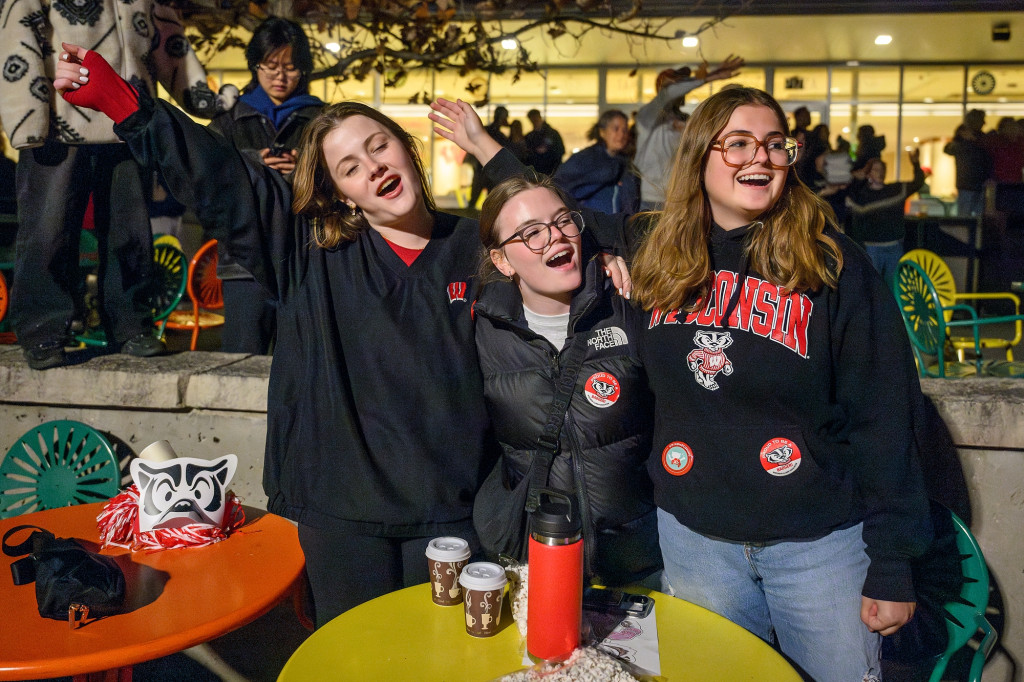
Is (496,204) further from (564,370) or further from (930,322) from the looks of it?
(930,322)

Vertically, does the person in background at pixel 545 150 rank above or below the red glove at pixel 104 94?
above

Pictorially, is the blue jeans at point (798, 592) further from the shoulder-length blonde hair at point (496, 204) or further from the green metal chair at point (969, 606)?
the shoulder-length blonde hair at point (496, 204)

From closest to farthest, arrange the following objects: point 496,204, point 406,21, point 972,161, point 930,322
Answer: point 496,204
point 930,322
point 406,21
point 972,161

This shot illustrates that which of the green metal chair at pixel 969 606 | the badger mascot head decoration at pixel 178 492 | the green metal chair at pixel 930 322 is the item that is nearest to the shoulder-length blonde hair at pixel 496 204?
the badger mascot head decoration at pixel 178 492

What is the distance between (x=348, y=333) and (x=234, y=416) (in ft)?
3.98

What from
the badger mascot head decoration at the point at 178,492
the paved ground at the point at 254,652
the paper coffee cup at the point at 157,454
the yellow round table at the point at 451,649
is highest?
the paper coffee cup at the point at 157,454

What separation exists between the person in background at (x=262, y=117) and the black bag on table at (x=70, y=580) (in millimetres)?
2023

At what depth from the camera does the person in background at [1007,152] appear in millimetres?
10305

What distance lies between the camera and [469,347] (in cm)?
225

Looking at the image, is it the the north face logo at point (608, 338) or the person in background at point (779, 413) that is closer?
the person in background at point (779, 413)

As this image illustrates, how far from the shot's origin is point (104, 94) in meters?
2.10

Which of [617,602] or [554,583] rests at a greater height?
[554,583]

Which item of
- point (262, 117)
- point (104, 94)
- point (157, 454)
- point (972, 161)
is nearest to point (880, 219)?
point (972, 161)

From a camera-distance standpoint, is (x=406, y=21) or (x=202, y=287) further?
(x=406, y=21)
